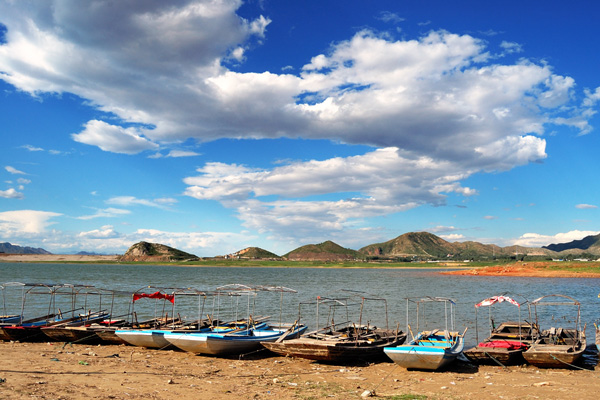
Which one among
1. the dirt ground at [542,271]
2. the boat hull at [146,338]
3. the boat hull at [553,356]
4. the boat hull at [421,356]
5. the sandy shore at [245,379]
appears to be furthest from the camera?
the dirt ground at [542,271]

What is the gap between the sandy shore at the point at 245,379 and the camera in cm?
1495

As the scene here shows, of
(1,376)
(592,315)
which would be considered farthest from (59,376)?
(592,315)

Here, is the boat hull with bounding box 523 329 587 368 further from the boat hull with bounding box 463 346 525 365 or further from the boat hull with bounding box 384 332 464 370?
the boat hull with bounding box 384 332 464 370

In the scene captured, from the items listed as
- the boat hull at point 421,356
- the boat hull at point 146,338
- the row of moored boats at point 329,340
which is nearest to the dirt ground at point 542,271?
the row of moored boats at point 329,340

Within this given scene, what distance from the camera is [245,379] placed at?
17500mm

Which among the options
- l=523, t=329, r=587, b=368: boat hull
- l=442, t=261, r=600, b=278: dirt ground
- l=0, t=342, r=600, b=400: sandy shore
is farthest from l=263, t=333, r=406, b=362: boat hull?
l=442, t=261, r=600, b=278: dirt ground

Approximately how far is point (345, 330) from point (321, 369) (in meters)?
6.89

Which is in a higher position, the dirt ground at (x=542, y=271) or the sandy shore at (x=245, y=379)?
the dirt ground at (x=542, y=271)

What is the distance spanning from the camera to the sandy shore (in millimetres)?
14953

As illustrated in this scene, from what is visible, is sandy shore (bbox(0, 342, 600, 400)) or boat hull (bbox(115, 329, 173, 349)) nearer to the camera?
sandy shore (bbox(0, 342, 600, 400))

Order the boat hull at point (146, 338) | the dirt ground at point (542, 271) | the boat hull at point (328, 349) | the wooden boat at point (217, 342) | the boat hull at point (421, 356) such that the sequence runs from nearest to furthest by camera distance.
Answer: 1. the boat hull at point (421, 356)
2. the boat hull at point (328, 349)
3. the wooden boat at point (217, 342)
4. the boat hull at point (146, 338)
5. the dirt ground at point (542, 271)

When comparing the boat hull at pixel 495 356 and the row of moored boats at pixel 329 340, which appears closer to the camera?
the row of moored boats at pixel 329 340

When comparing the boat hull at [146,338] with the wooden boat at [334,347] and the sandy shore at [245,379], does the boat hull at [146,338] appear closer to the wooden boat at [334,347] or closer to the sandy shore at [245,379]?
the sandy shore at [245,379]

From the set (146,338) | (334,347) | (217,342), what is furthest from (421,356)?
(146,338)
